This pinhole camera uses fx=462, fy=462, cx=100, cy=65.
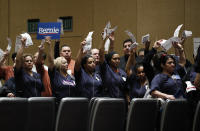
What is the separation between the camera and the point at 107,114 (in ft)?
11.5

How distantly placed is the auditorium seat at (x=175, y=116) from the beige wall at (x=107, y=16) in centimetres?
309

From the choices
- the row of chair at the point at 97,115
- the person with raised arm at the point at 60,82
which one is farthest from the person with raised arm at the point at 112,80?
the row of chair at the point at 97,115

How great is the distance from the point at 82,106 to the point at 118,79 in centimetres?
136

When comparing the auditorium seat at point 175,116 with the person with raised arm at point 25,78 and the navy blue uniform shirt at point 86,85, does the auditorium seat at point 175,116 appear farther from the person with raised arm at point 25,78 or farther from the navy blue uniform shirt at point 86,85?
the person with raised arm at point 25,78

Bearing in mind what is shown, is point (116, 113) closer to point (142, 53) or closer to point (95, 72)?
point (95, 72)

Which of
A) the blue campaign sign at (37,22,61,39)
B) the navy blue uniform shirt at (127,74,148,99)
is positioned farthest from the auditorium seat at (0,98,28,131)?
the blue campaign sign at (37,22,61,39)

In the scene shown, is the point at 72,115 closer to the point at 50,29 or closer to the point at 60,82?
the point at 60,82

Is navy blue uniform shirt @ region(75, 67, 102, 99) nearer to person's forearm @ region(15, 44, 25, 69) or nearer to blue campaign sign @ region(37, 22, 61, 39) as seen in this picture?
person's forearm @ region(15, 44, 25, 69)

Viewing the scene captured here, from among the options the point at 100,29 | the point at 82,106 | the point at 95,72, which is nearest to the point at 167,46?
the point at 95,72

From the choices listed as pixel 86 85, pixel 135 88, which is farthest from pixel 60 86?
pixel 135 88

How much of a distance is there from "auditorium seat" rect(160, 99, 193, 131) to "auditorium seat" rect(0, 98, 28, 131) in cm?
109

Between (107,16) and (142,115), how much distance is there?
13.6ft

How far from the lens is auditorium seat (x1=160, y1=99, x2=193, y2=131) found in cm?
359

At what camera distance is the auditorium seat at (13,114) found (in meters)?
3.15
